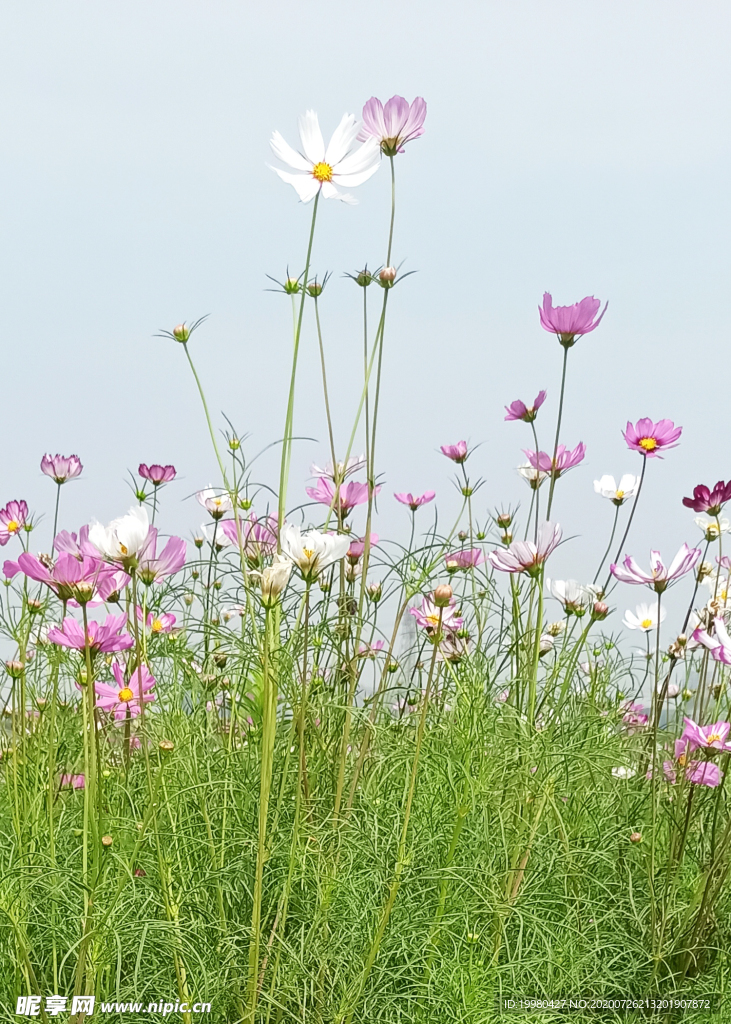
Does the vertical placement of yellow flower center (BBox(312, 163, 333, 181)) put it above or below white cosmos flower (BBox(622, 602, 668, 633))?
above

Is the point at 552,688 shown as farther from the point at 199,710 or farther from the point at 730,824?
the point at 199,710

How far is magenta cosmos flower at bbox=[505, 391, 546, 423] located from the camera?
183cm

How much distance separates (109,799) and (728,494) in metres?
1.26

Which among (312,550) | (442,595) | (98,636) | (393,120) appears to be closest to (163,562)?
(98,636)

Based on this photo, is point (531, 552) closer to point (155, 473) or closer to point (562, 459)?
point (562, 459)

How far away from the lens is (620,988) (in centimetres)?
161

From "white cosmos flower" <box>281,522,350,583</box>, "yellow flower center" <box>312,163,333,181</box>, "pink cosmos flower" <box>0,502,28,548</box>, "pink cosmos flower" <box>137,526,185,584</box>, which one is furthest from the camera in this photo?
"pink cosmos flower" <box>0,502,28,548</box>

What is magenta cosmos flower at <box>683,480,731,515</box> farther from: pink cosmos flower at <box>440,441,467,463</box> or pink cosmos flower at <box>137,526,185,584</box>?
pink cosmos flower at <box>137,526,185,584</box>

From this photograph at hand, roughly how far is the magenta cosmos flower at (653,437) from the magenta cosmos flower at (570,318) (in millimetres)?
317

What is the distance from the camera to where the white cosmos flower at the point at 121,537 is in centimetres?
118

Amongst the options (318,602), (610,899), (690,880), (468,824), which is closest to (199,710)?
(318,602)

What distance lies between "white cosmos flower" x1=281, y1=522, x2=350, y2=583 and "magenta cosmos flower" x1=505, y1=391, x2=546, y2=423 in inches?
29.6

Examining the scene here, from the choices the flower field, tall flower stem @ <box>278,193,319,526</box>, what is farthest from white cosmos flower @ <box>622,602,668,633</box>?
tall flower stem @ <box>278,193,319,526</box>

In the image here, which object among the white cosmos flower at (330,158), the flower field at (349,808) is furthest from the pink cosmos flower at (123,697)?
the white cosmos flower at (330,158)
